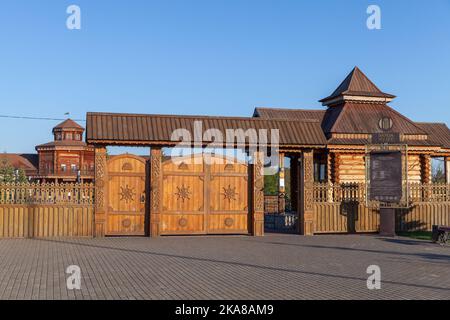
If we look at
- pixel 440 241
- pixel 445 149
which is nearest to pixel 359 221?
pixel 440 241

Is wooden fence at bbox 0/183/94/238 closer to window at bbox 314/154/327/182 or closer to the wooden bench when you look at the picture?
the wooden bench

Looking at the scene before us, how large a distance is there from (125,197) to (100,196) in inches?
34.8

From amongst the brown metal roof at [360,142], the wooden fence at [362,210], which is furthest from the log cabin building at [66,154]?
the wooden fence at [362,210]

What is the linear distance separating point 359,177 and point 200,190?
560 inches

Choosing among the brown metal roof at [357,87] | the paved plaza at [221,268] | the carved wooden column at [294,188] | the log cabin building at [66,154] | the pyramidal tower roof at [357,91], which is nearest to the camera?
the paved plaza at [221,268]

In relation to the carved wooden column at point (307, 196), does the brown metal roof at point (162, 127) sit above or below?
above

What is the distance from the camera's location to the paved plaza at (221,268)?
9648 millimetres

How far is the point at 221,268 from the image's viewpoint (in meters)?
12.6

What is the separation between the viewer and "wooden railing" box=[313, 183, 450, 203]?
74.2 feet

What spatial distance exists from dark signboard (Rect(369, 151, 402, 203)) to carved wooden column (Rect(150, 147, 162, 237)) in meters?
8.34

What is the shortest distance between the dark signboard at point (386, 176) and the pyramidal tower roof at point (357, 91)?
485 inches

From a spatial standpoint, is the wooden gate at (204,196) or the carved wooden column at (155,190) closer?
the carved wooden column at (155,190)

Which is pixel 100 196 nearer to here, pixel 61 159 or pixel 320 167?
pixel 320 167

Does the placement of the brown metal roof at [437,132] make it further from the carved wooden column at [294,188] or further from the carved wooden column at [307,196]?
the carved wooden column at [307,196]
